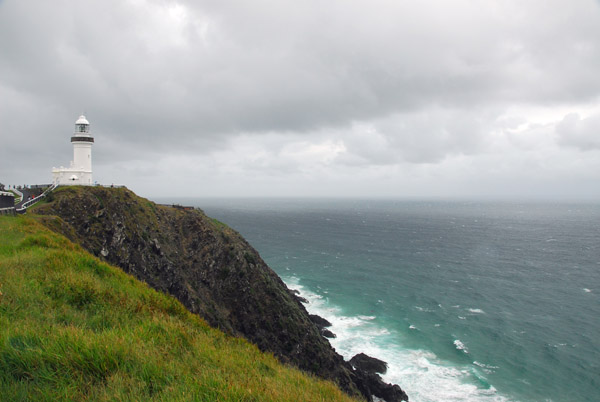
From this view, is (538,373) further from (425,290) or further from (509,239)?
(509,239)

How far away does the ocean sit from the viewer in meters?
35.2

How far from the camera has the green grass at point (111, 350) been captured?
551 centimetres

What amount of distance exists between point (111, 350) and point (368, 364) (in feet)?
122

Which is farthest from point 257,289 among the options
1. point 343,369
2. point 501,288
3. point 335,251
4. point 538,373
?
point 335,251

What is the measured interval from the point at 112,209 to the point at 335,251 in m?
68.6

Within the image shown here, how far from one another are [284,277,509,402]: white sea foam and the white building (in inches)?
1740

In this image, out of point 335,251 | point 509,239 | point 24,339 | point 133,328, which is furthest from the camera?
point 509,239

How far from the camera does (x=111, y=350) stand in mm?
6328

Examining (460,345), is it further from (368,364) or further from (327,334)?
(327,334)

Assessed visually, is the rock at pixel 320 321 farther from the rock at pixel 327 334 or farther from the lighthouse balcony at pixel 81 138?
the lighthouse balcony at pixel 81 138

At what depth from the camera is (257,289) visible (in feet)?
140

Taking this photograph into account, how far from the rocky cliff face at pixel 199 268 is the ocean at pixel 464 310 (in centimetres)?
754

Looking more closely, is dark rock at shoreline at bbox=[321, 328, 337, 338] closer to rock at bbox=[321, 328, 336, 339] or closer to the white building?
rock at bbox=[321, 328, 336, 339]

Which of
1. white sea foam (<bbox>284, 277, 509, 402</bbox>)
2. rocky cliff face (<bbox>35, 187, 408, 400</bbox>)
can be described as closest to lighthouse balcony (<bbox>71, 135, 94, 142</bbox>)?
rocky cliff face (<bbox>35, 187, 408, 400</bbox>)
